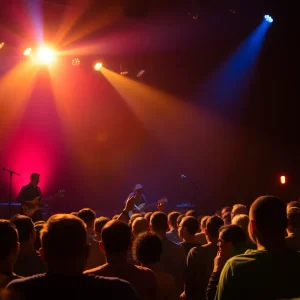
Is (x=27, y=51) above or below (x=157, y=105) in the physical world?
above

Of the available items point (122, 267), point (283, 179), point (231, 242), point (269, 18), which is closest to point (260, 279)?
point (122, 267)

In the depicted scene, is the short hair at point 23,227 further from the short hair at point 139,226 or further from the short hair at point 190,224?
the short hair at point 190,224

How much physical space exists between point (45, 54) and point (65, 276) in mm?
9728

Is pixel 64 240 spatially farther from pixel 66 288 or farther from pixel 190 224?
pixel 190 224

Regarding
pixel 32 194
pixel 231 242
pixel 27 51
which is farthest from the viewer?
pixel 27 51

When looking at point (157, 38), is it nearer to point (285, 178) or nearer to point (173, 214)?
point (285, 178)

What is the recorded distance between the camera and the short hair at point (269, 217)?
2.00 metres

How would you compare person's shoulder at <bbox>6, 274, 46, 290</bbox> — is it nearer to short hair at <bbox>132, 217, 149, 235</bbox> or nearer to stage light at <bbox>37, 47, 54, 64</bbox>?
short hair at <bbox>132, 217, 149, 235</bbox>

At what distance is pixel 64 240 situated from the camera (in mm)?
1638

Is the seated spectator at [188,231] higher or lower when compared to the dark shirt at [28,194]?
lower

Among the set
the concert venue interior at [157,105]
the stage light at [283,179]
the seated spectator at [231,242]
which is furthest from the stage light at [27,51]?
the stage light at [283,179]

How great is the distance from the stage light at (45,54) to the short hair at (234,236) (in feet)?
27.3

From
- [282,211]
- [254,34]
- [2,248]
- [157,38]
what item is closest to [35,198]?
[157,38]

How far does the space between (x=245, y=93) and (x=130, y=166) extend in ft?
15.4
